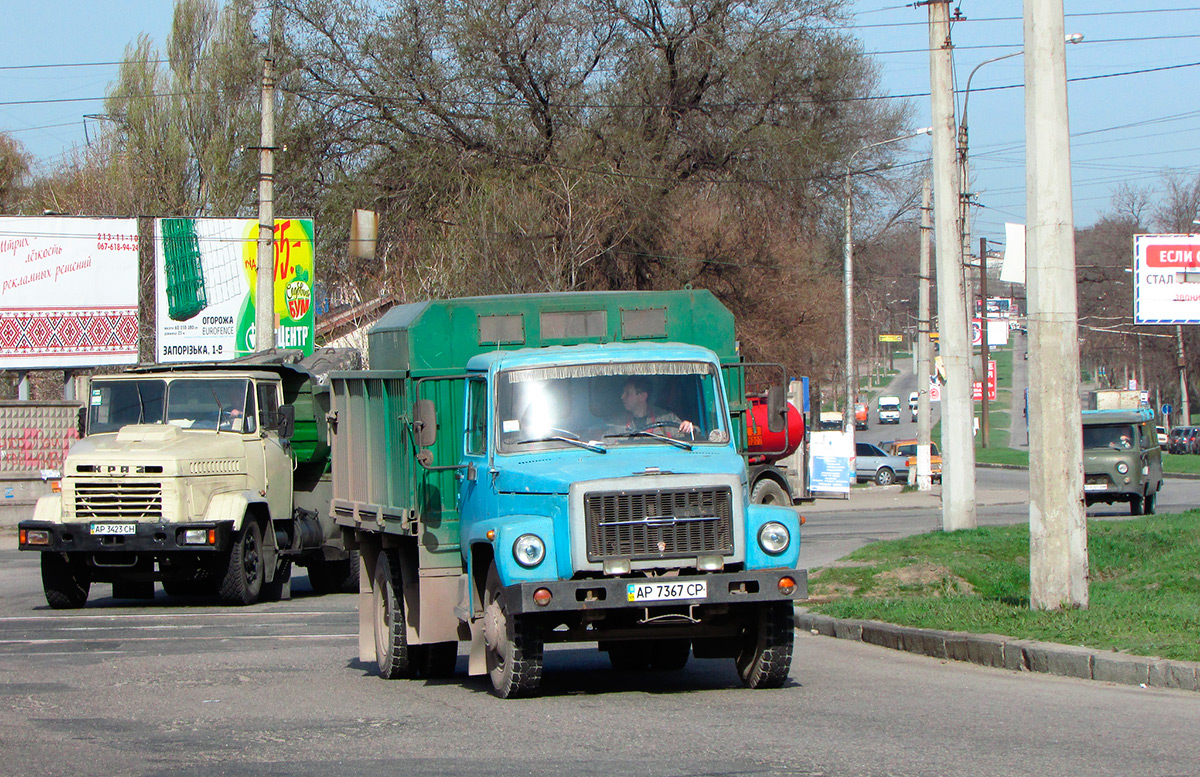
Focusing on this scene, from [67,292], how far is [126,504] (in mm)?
19412

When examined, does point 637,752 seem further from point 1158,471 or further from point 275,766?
point 1158,471

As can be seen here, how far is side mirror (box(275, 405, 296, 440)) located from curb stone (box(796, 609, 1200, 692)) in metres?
7.48

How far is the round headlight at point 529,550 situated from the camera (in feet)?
28.2

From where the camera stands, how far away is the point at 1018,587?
14.4 metres

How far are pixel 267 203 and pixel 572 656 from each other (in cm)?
1587

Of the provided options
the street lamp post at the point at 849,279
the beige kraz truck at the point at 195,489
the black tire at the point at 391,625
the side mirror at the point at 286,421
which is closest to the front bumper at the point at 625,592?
the black tire at the point at 391,625

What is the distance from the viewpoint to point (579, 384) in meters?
9.47

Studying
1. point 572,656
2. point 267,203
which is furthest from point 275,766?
point 267,203

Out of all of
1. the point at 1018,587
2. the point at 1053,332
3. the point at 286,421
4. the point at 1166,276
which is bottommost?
the point at 1018,587

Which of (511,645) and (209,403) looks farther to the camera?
(209,403)

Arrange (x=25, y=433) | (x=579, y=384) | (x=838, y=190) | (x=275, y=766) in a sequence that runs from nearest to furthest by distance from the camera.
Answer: (x=275, y=766)
(x=579, y=384)
(x=25, y=433)
(x=838, y=190)

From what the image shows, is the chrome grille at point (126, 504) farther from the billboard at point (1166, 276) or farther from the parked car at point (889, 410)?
the parked car at point (889, 410)

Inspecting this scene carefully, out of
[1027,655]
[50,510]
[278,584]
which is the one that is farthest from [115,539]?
[1027,655]

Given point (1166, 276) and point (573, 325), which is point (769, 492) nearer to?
point (573, 325)
